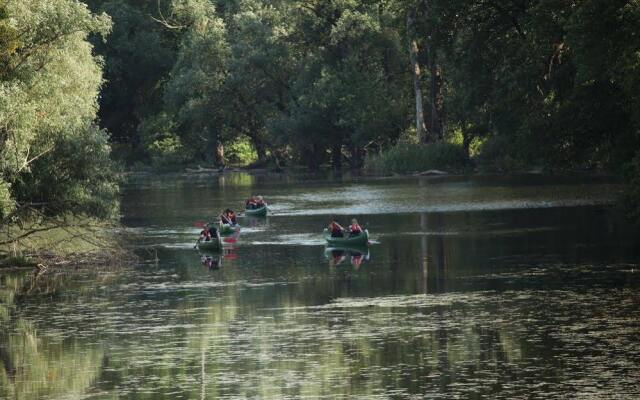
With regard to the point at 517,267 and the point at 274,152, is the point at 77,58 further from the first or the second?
the point at 274,152

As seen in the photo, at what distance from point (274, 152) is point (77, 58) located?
6807cm

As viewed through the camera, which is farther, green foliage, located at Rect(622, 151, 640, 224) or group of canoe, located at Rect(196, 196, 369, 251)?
group of canoe, located at Rect(196, 196, 369, 251)

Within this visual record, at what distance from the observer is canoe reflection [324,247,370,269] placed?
2040 inches

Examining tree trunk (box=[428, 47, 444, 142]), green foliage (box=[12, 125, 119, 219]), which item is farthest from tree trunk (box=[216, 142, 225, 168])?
green foliage (box=[12, 125, 119, 219])

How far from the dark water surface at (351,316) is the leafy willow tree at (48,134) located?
3264 mm

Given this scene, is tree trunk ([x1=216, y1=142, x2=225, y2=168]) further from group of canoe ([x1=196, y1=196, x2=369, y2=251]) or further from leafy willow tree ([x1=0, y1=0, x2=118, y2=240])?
leafy willow tree ([x1=0, y1=0, x2=118, y2=240])

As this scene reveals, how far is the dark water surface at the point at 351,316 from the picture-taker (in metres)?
29.0

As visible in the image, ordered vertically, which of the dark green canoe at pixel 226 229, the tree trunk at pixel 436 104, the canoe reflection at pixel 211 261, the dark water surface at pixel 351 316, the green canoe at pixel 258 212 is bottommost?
the dark water surface at pixel 351 316

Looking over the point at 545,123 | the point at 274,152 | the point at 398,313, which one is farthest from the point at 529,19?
the point at 274,152

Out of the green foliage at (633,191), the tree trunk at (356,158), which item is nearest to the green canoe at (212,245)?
the green foliage at (633,191)

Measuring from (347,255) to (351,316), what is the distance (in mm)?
16597

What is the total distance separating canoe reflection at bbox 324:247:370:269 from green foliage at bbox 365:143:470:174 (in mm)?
49832

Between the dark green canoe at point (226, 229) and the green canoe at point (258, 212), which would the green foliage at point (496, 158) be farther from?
the dark green canoe at point (226, 229)

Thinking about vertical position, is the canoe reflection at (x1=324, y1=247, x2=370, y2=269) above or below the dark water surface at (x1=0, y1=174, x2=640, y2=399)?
above
